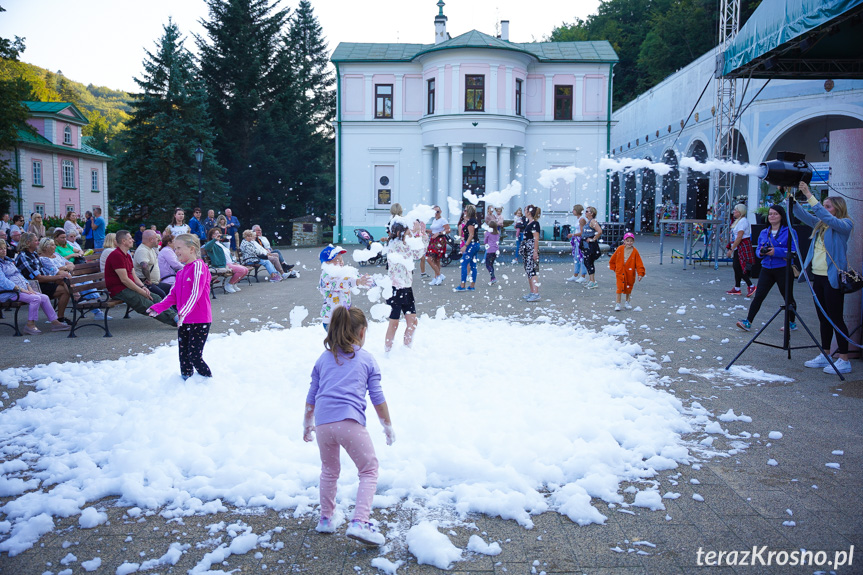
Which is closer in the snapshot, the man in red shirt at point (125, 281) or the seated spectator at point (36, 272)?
the man in red shirt at point (125, 281)

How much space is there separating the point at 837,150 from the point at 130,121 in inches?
1529

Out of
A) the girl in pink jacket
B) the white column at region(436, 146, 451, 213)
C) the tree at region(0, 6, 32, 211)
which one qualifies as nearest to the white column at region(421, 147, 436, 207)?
the white column at region(436, 146, 451, 213)

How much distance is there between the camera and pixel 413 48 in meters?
36.6

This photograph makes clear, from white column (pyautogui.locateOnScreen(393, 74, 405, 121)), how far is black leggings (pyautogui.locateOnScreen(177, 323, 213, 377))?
30.5 m

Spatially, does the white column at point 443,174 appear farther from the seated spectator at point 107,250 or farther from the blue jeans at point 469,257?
the seated spectator at point 107,250

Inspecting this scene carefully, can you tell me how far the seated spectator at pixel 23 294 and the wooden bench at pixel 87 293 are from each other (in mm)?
372

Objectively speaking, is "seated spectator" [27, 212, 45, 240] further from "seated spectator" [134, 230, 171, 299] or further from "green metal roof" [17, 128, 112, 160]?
"green metal roof" [17, 128, 112, 160]

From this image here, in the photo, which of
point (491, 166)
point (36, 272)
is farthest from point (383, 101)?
point (36, 272)

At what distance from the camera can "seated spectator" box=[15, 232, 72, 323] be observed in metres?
10.6

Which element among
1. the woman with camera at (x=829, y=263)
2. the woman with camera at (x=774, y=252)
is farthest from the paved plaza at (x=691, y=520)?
the woman with camera at (x=774, y=252)

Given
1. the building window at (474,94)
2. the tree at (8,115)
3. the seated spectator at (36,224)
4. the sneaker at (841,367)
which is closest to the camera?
the sneaker at (841,367)

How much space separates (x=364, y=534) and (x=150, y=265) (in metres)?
9.36

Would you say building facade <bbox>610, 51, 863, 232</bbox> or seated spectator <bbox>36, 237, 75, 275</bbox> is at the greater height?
building facade <bbox>610, 51, 863, 232</bbox>

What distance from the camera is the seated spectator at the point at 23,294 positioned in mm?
10055
